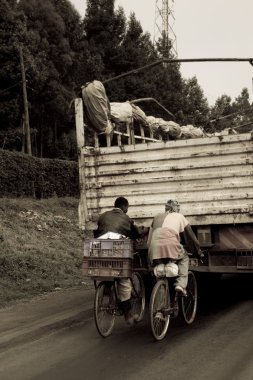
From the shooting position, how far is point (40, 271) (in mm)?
12586

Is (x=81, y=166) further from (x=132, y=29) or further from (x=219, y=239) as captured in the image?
(x=132, y=29)

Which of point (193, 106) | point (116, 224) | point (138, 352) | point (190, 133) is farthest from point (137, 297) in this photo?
point (193, 106)

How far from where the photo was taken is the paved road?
5449 mm

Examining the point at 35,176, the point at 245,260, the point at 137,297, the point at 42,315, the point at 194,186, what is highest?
the point at 35,176

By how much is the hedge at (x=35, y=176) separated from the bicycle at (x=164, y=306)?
14.3 metres

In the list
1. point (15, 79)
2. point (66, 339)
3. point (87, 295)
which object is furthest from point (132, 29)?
point (66, 339)

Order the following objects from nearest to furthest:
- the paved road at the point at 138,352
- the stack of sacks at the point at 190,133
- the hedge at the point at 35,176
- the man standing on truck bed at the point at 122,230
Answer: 1. the paved road at the point at 138,352
2. the man standing on truck bed at the point at 122,230
3. the stack of sacks at the point at 190,133
4. the hedge at the point at 35,176

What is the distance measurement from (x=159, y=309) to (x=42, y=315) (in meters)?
2.49

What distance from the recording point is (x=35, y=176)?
23000 mm

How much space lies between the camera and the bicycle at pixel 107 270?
6832 mm

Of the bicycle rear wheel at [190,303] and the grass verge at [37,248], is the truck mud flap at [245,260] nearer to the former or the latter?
the bicycle rear wheel at [190,303]

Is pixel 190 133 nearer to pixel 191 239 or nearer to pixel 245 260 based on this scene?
pixel 245 260

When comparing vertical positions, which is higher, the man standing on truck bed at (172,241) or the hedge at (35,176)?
the hedge at (35,176)

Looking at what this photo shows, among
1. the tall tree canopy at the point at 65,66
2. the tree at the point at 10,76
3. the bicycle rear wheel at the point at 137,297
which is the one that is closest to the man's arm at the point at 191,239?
the bicycle rear wheel at the point at 137,297
